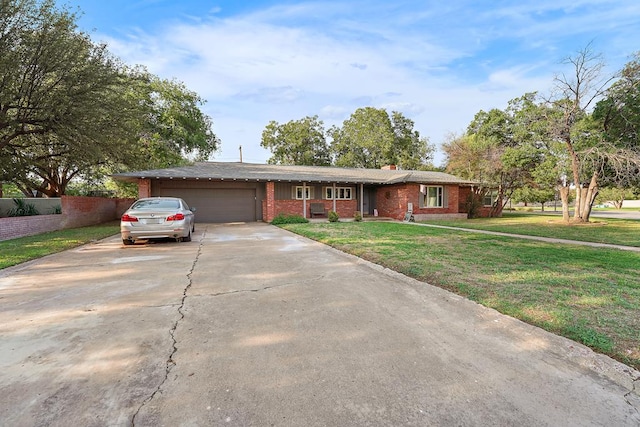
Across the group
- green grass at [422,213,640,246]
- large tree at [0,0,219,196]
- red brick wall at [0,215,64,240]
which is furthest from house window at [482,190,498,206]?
red brick wall at [0,215,64,240]

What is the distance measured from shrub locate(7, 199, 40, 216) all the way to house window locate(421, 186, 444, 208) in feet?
66.9

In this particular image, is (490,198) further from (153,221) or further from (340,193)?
(153,221)

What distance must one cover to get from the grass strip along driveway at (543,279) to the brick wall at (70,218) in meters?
10.9

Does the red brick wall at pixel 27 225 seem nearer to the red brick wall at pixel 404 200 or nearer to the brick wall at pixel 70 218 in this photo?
the brick wall at pixel 70 218

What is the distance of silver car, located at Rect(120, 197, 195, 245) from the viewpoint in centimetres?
834

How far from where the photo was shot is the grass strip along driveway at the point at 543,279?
310 centimetres

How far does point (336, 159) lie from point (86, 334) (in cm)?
3710

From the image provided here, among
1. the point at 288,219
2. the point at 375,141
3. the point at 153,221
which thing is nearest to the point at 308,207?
→ the point at 288,219

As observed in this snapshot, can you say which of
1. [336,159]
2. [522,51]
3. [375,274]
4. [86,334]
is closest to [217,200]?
[375,274]

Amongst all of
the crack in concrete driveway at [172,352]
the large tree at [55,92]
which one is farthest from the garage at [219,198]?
the crack in concrete driveway at [172,352]

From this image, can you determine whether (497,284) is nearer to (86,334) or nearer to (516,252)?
(516,252)

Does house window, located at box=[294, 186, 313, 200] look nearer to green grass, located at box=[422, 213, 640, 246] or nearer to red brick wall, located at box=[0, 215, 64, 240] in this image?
green grass, located at box=[422, 213, 640, 246]

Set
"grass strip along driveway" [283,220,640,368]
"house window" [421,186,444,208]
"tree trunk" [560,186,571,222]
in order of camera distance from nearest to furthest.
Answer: "grass strip along driveway" [283,220,640,368] → "tree trunk" [560,186,571,222] → "house window" [421,186,444,208]

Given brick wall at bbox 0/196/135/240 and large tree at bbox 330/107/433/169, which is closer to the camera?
brick wall at bbox 0/196/135/240
